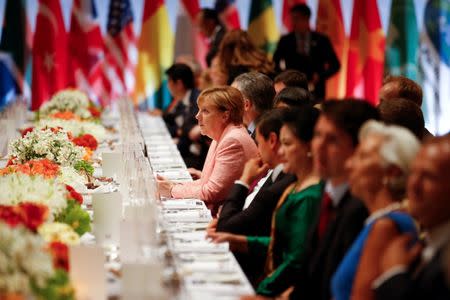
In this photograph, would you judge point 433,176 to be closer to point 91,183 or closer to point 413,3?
point 91,183

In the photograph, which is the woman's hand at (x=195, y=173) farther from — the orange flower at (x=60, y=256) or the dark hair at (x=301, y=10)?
the dark hair at (x=301, y=10)

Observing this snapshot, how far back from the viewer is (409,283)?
238cm

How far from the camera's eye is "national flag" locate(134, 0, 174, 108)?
40.5ft

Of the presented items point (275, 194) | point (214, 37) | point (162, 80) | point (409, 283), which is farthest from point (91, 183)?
point (162, 80)

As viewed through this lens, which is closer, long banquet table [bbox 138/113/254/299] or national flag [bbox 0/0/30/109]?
long banquet table [bbox 138/113/254/299]

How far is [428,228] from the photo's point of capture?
2.39 m

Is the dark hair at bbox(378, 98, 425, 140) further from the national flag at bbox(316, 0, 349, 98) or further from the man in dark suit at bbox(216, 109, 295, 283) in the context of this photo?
the national flag at bbox(316, 0, 349, 98)

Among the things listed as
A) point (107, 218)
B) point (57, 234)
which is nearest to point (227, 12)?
point (107, 218)

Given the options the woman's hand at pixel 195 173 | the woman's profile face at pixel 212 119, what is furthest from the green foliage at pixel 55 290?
the woman's hand at pixel 195 173

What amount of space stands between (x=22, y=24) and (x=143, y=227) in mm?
9529

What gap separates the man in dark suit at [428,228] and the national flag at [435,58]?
745 centimetres

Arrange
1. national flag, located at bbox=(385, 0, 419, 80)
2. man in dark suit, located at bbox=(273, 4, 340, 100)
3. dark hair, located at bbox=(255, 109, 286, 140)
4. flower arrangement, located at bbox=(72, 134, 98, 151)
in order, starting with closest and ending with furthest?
dark hair, located at bbox=(255, 109, 286, 140)
flower arrangement, located at bbox=(72, 134, 98, 151)
man in dark suit, located at bbox=(273, 4, 340, 100)
national flag, located at bbox=(385, 0, 419, 80)

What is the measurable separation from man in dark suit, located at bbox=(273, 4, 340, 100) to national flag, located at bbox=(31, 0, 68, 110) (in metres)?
3.95

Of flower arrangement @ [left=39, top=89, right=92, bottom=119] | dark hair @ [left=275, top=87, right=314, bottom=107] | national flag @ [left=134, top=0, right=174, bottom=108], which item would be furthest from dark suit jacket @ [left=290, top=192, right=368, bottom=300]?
national flag @ [left=134, top=0, right=174, bottom=108]
